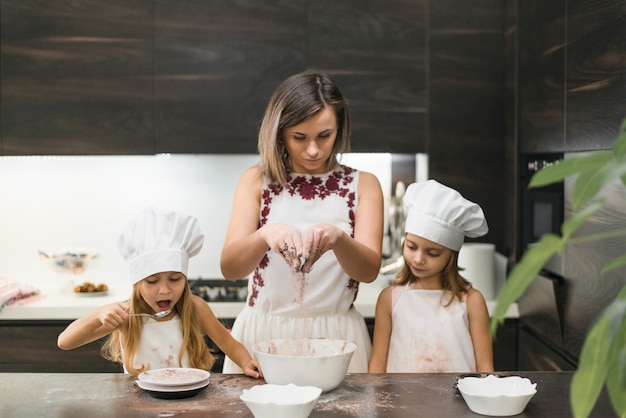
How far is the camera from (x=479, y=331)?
2010 millimetres

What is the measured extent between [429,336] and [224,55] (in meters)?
1.69

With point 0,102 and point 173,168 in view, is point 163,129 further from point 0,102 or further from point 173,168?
point 0,102

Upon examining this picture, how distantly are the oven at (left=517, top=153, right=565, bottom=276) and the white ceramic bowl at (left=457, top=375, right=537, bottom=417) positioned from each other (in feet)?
3.68

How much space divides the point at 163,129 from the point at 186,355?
1.51 meters

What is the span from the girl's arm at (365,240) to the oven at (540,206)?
724mm

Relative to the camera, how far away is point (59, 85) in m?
3.23

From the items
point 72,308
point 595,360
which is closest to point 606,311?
point 595,360

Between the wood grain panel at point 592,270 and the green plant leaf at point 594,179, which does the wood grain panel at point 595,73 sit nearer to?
the wood grain panel at point 592,270

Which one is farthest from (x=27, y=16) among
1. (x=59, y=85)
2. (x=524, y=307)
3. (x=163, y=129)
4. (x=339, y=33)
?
(x=524, y=307)

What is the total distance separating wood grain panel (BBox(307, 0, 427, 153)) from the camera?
10.6ft

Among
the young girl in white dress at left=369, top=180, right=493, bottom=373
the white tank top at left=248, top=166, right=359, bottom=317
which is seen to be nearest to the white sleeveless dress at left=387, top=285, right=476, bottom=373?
the young girl in white dress at left=369, top=180, right=493, bottom=373

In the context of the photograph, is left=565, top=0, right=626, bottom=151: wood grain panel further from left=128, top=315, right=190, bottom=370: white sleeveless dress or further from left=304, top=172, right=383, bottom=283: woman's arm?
left=128, top=315, right=190, bottom=370: white sleeveless dress

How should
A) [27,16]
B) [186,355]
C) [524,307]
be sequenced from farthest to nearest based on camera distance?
1. [27,16]
2. [524,307]
3. [186,355]

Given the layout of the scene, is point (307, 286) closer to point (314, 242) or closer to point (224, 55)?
point (314, 242)
